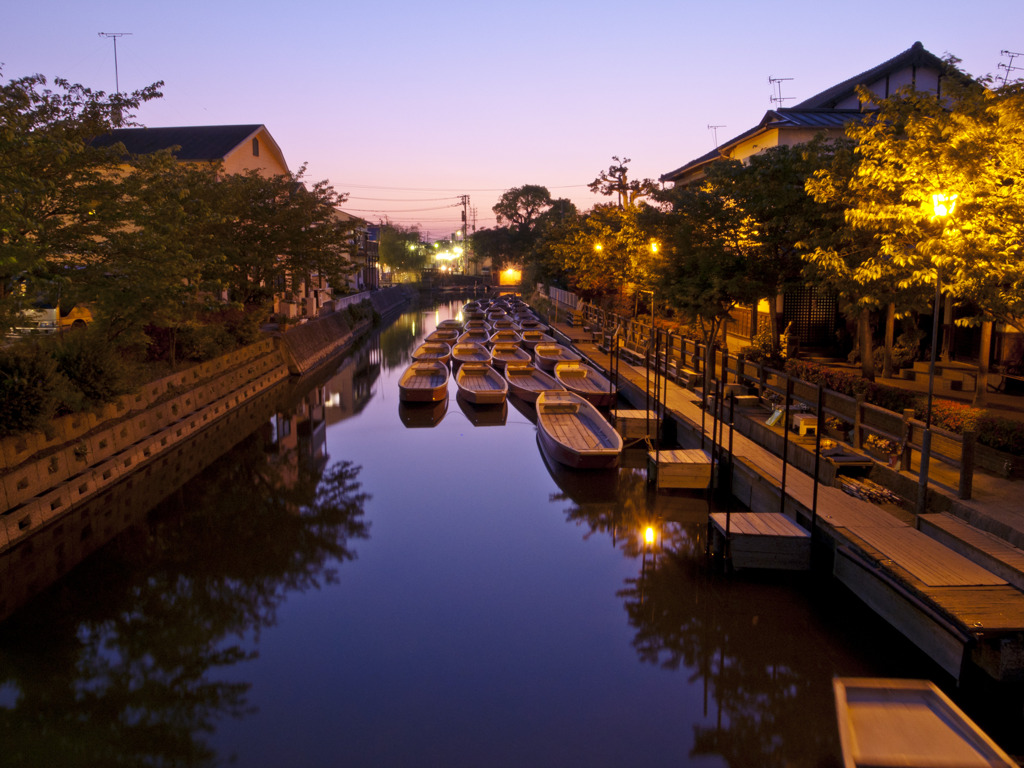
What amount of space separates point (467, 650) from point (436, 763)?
2099 millimetres

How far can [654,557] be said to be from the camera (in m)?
12.2

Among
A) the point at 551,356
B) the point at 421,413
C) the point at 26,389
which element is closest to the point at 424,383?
the point at 421,413

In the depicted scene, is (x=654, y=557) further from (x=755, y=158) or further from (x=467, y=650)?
(x=755, y=158)

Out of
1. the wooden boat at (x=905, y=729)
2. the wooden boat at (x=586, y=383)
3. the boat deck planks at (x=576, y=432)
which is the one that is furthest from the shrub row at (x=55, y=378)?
the wooden boat at (x=905, y=729)

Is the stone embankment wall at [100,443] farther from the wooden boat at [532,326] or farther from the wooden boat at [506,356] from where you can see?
the wooden boat at [532,326]

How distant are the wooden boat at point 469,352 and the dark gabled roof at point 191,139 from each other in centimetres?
1453

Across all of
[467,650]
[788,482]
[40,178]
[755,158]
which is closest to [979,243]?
[788,482]

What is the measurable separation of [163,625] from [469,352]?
23.7 m

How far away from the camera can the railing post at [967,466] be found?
369 inches

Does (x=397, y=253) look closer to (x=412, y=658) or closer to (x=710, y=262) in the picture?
(x=710, y=262)

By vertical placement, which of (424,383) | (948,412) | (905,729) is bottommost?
(424,383)

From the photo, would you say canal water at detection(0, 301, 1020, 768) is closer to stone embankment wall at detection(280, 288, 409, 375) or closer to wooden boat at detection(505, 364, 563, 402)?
wooden boat at detection(505, 364, 563, 402)

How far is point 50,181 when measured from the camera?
43.6ft

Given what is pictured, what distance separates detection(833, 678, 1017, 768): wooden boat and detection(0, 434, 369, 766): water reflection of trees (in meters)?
5.79
